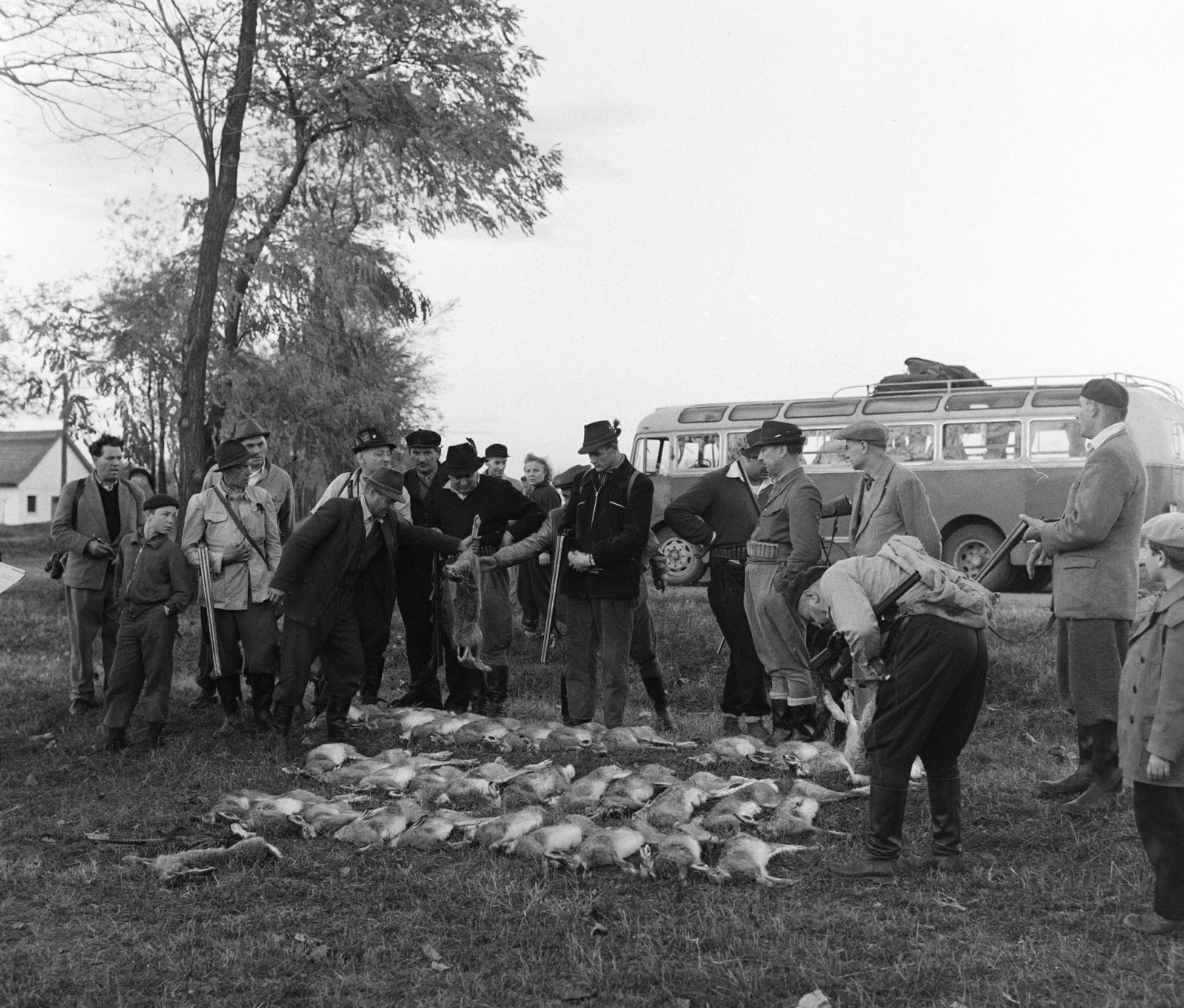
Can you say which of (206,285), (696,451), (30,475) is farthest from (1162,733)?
(30,475)

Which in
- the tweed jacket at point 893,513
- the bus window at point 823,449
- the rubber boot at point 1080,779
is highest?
the bus window at point 823,449

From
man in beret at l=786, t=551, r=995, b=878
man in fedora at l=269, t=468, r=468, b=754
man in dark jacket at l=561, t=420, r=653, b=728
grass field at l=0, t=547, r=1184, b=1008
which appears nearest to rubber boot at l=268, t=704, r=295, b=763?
man in fedora at l=269, t=468, r=468, b=754

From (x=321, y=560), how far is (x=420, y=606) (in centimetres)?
149

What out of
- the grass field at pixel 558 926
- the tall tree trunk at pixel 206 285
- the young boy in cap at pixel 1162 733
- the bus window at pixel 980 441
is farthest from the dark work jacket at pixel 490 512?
the bus window at pixel 980 441

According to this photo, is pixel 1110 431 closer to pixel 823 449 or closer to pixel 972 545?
pixel 972 545

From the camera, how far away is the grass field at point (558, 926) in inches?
157

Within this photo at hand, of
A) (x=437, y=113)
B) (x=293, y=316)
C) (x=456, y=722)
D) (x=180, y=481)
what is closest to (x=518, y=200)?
(x=437, y=113)

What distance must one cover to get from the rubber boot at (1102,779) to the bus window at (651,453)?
48.0ft

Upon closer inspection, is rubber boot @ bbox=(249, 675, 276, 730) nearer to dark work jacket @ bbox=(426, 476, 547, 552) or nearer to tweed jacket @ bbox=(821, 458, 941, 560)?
dark work jacket @ bbox=(426, 476, 547, 552)

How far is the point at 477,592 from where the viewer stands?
30.9ft

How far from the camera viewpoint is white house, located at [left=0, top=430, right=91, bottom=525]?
6969 cm

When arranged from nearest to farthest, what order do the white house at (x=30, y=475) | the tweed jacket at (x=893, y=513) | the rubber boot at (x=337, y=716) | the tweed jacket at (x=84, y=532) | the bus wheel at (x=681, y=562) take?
the tweed jacket at (x=893, y=513) < the rubber boot at (x=337, y=716) < the tweed jacket at (x=84, y=532) < the bus wheel at (x=681, y=562) < the white house at (x=30, y=475)

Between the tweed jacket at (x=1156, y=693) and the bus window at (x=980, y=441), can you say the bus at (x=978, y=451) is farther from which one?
the tweed jacket at (x=1156, y=693)

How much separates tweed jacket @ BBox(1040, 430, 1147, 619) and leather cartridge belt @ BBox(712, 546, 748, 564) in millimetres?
2668
